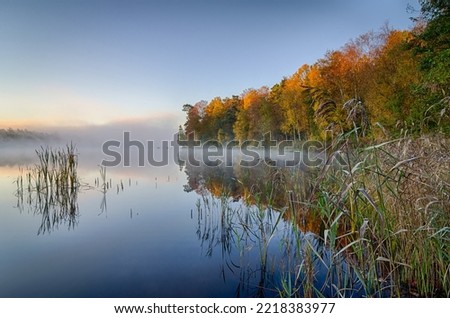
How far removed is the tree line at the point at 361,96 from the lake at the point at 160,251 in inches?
42.4

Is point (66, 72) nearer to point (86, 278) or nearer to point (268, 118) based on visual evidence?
point (86, 278)

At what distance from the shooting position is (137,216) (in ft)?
18.2

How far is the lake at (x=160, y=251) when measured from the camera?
8.74 ft

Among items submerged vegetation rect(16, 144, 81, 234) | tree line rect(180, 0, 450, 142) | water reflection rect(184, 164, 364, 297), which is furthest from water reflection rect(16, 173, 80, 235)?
tree line rect(180, 0, 450, 142)

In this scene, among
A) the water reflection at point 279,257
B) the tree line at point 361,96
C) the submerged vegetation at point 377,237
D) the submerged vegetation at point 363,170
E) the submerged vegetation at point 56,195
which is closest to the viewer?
the submerged vegetation at point 377,237

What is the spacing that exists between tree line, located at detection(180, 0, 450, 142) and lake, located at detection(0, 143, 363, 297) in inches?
42.4

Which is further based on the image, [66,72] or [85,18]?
[66,72]

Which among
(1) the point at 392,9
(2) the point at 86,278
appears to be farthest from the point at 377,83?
(2) the point at 86,278

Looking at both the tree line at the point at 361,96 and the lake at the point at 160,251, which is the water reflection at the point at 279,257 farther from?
the tree line at the point at 361,96

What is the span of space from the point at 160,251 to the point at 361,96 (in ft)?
50.9

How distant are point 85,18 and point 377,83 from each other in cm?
1270

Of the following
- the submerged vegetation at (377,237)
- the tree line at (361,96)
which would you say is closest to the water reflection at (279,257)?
the submerged vegetation at (377,237)

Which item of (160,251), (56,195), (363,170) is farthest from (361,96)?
(363,170)
